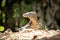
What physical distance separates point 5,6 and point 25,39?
2191mm

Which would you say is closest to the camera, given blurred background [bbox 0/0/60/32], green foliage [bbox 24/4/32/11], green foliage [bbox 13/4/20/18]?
blurred background [bbox 0/0/60/32]

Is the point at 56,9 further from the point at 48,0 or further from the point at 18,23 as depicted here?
the point at 18,23

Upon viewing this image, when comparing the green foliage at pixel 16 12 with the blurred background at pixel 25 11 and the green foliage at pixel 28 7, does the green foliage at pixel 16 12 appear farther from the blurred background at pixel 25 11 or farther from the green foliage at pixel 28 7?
the green foliage at pixel 28 7

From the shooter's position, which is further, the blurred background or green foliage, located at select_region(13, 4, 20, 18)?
green foliage, located at select_region(13, 4, 20, 18)

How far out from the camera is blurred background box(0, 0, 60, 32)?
2.51 m

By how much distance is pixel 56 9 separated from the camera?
2.47m

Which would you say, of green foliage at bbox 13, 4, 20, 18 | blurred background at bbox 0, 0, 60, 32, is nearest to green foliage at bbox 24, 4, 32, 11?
blurred background at bbox 0, 0, 60, 32

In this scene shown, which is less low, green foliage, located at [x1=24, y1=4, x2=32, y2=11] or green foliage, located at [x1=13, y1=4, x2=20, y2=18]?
green foliage, located at [x1=24, y1=4, x2=32, y2=11]

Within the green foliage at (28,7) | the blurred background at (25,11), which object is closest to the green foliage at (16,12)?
the blurred background at (25,11)

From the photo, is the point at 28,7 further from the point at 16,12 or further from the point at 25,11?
the point at 16,12

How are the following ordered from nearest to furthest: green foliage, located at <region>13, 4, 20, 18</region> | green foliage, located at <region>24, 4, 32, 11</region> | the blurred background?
1. the blurred background
2. green foliage, located at <region>24, 4, 32, 11</region>
3. green foliage, located at <region>13, 4, 20, 18</region>

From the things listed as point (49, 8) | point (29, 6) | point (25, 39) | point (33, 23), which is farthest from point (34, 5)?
point (25, 39)

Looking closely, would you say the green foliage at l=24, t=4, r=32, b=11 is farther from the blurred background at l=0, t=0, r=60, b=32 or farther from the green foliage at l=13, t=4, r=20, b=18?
the green foliage at l=13, t=4, r=20, b=18

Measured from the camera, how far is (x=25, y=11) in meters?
2.65
